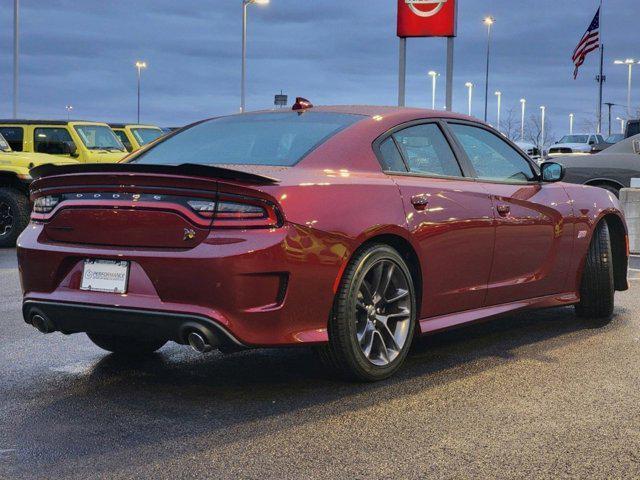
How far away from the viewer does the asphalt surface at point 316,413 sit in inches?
159

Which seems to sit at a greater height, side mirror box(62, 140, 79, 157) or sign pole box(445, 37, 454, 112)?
sign pole box(445, 37, 454, 112)

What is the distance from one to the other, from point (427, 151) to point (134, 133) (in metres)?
22.2

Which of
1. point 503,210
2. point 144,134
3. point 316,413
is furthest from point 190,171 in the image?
point 144,134

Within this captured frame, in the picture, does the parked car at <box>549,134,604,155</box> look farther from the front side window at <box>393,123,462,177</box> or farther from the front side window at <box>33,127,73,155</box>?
the front side window at <box>393,123,462,177</box>

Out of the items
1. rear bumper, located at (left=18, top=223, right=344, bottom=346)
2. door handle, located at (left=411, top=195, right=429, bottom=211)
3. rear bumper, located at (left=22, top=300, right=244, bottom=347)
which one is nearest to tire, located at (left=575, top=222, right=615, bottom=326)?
door handle, located at (left=411, top=195, right=429, bottom=211)

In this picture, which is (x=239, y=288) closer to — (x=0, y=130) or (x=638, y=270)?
(x=638, y=270)

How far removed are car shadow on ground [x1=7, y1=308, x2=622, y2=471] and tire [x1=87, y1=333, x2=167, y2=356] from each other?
7 centimetres

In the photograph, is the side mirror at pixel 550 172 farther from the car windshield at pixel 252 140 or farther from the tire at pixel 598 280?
the car windshield at pixel 252 140

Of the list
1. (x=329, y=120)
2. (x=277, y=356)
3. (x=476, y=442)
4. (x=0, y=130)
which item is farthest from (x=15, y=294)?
(x=0, y=130)

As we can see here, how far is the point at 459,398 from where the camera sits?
5152 mm

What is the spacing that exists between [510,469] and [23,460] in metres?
1.88

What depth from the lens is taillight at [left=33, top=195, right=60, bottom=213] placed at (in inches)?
208

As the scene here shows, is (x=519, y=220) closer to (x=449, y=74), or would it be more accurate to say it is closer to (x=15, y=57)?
(x=449, y=74)

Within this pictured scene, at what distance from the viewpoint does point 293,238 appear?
4844mm
